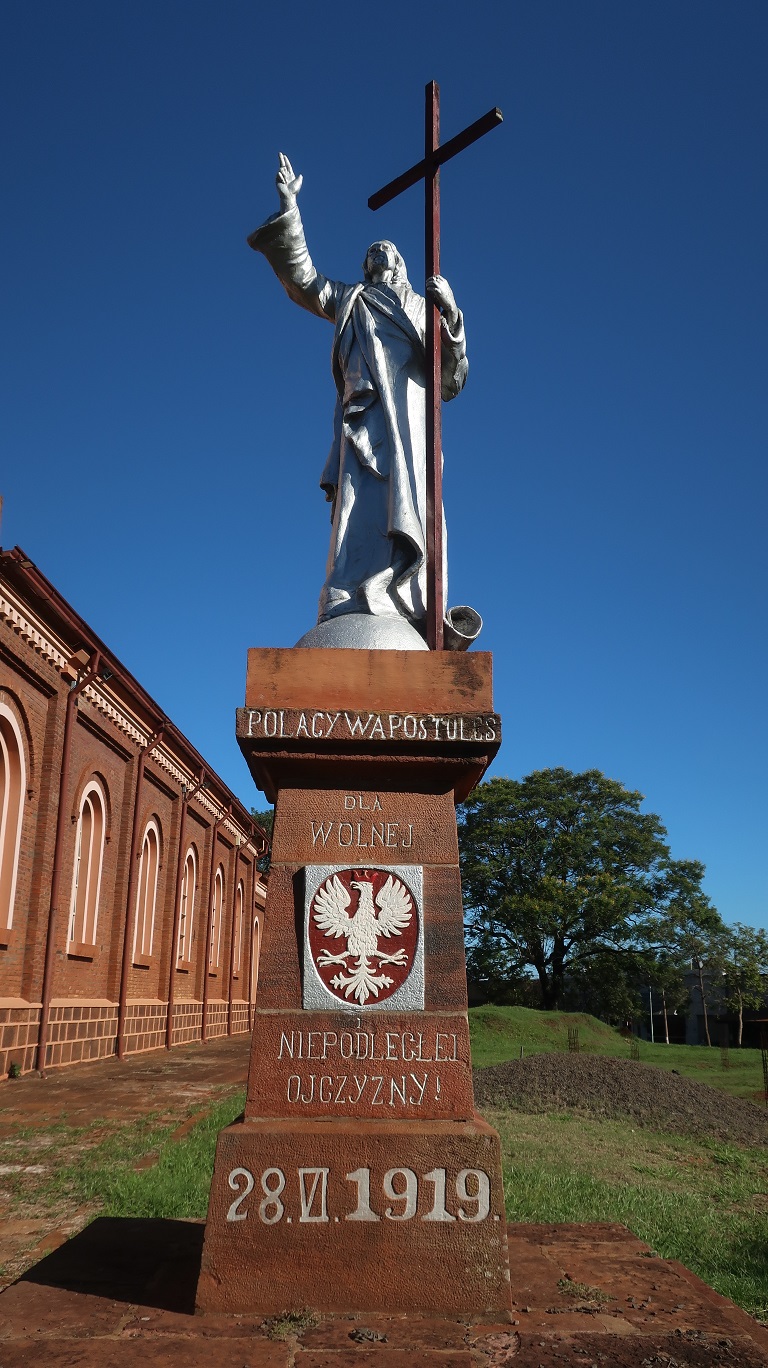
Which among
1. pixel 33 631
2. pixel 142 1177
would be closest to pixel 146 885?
pixel 33 631

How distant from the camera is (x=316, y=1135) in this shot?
129 inches

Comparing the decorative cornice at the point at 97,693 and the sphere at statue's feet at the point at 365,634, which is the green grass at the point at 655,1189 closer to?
the sphere at statue's feet at the point at 365,634

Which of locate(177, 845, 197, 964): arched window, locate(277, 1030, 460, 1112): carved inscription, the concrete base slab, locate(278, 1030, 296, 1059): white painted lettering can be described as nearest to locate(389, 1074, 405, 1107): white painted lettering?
locate(277, 1030, 460, 1112): carved inscription

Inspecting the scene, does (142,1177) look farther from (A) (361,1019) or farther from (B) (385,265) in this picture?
(B) (385,265)

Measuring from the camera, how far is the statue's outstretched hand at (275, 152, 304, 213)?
206 inches

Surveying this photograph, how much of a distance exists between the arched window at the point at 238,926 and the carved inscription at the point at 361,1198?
76.7ft

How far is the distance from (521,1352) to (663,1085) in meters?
10.3

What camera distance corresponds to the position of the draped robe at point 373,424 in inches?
186

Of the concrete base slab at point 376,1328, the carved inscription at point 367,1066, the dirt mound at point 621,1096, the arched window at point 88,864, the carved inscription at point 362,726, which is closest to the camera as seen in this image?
the concrete base slab at point 376,1328

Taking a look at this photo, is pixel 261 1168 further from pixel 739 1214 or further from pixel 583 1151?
pixel 583 1151

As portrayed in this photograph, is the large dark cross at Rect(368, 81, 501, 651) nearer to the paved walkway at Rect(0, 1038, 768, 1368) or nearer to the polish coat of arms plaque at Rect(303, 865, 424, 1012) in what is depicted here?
the polish coat of arms plaque at Rect(303, 865, 424, 1012)

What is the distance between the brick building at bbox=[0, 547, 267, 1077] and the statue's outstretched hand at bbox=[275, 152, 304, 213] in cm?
683

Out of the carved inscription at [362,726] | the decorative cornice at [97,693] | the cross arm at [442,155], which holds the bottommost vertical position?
the carved inscription at [362,726]

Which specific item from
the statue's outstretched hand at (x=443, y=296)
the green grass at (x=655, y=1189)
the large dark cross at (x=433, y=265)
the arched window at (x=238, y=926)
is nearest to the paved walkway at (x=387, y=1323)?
the green grass at (x=655, y=1189)
